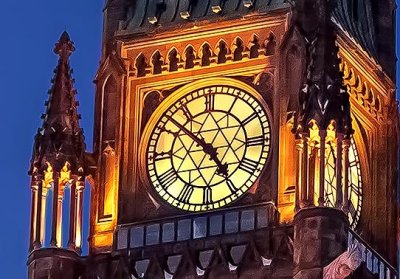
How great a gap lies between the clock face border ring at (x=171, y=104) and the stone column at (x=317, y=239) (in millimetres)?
3279

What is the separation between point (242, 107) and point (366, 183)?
10.7 ft

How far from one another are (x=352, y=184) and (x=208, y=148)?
3168 millimetres

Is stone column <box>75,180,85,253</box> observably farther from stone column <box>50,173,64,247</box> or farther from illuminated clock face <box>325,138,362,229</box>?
illuminated clock face <box>325,138,362,229</box>

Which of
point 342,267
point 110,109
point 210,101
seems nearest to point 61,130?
point 110,109

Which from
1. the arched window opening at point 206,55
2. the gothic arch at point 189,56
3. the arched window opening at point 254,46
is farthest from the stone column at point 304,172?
the gothic arch at point 189,56

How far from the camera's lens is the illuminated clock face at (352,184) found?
233 ft

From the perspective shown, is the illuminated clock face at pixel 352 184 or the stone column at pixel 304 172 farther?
the illuminated clock face at pixel 352 184

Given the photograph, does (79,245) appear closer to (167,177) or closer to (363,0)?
(167,177)

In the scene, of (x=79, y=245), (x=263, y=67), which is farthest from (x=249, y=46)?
(x=79, y=245)

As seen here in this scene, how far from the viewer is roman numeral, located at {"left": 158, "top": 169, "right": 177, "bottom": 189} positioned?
7269 centimetres

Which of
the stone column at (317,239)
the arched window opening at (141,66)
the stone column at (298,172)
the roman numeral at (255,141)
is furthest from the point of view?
the arched window opening at (141,66)

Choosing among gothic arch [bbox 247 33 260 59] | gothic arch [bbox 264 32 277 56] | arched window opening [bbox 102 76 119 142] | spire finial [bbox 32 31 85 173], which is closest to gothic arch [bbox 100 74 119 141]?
arched window opening [bbox 102 76 119 142]

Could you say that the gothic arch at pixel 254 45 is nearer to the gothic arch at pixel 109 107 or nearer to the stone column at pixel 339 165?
the gothic arch at pixel 109 107

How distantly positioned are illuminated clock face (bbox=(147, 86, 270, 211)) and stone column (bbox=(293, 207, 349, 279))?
95.6 inches
